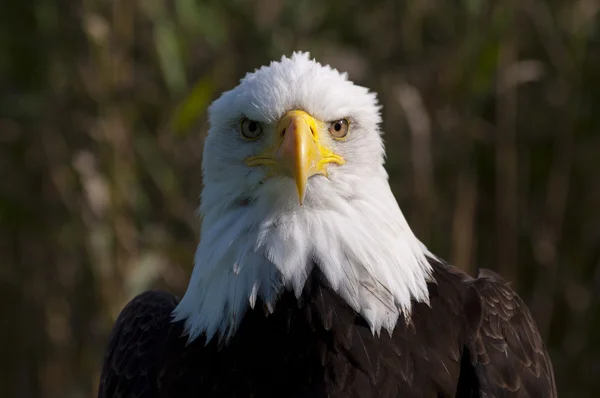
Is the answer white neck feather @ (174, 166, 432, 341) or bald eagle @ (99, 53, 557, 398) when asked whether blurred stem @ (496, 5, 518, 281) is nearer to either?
bald eagle @ (99, 53, 557, 398)

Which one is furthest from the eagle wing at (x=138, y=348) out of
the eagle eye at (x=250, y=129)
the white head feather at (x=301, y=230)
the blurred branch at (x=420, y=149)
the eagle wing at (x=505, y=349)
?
the blurred branch at (x=420, y=149)

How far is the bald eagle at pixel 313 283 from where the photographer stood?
2.85 meters

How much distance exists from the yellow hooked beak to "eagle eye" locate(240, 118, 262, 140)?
78 millimetres

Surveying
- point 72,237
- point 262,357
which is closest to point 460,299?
point 262,357

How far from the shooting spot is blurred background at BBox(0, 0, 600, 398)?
15.7 feet

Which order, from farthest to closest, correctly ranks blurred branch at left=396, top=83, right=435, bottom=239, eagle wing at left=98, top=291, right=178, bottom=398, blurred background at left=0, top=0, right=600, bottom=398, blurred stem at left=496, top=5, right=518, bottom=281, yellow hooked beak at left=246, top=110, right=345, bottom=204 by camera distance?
blurred stem at left=496, top=5, right=518, bottom=281 → blurred background at left=0, top=0, right=600, bottom=398 → blurred branch at left=396, top=83, right=435, bottom=239 → eagle wing at left=98, top=291, right=178, bottom=398 → yellow hooked beak at left=246, top=110, right=345, bottom=204

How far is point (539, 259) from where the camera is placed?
17.1ft

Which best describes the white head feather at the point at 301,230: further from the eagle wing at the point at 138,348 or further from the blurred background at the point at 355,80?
the blurred background at the point at 355,80

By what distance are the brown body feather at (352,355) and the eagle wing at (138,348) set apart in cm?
1

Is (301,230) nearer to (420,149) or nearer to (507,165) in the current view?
(420,149)

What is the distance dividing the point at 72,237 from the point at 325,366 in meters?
2.85

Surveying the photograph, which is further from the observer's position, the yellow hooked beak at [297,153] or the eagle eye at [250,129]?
the eagle eye at [250,129]

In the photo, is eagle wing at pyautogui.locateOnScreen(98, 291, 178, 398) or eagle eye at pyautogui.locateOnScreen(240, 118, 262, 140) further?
eagle wing at pyautogui.locateOnScreen(98, 291, 178, 398)

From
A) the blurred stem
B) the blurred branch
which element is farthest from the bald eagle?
the blurred stem
